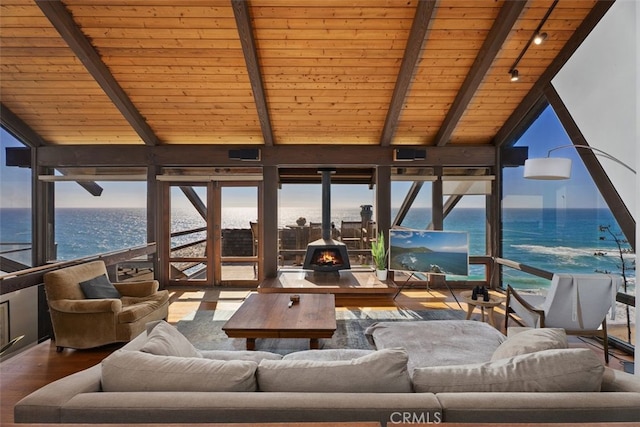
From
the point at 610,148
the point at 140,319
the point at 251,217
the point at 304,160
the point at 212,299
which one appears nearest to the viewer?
the point at 140,319

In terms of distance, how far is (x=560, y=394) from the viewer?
4.20 feet

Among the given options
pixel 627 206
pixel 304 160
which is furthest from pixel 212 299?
pixel 627 206

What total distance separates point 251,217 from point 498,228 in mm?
4432

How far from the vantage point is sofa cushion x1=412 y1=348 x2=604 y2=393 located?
1.34m

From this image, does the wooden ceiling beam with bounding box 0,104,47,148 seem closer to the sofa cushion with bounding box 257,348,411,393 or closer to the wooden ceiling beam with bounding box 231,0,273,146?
the wooden ceiling beam with bounding box 231,0,273,146

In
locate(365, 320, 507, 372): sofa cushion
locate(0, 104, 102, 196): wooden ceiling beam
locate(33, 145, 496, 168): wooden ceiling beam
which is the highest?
locate(0, 104, 102, 196): wooden ceiling beam

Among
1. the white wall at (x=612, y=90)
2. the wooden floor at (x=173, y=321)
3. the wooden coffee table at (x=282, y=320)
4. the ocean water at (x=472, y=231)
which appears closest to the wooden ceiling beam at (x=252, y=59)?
the ocean water at (x=472, y=231)

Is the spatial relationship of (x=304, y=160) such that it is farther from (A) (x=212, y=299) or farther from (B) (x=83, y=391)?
(B) (x=83, y=391)

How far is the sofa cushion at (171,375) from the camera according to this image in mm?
1320

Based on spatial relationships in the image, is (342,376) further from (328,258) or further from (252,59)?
(328,258)

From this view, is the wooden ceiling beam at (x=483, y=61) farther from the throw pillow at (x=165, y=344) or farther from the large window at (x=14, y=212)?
the large window at (x=14, y=212)

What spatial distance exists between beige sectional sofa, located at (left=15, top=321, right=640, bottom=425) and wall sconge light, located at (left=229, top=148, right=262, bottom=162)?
445cm

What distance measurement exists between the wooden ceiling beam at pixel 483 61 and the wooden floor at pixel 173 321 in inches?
109

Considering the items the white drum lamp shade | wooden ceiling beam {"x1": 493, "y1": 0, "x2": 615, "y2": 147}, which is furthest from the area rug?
wooden ceiling beam {"x1": 493, "y1": 0, "x2": 615, "y2": 147}
